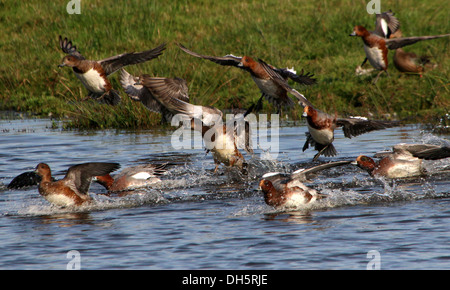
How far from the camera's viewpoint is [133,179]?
8.30 metres

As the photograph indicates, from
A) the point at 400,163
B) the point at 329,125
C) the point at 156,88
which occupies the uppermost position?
the point at 156,88

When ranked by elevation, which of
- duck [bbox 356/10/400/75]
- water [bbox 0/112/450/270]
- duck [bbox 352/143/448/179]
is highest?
duck [bbox 356/10/400/75]

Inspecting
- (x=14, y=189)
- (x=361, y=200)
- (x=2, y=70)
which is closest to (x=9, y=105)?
(x=2, y=70)

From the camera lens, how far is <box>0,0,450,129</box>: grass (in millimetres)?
12797

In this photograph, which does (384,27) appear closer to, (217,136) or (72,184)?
(217,136)

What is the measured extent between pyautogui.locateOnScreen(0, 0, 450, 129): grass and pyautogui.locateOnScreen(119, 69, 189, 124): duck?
2.52 metres

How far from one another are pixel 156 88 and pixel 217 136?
3.10 ft

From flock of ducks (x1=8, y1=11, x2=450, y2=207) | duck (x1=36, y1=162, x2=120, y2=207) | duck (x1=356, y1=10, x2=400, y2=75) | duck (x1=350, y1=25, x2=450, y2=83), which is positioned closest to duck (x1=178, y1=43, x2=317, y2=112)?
flock of ducks (x1=8, y1=11, x2=450, y2=207)

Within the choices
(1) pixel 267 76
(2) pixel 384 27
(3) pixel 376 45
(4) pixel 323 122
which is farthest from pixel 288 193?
(2) pixel 384 27

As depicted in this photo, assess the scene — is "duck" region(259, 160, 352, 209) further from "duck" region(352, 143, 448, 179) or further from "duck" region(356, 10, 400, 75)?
"duck" region(356, 10, 400, 75)

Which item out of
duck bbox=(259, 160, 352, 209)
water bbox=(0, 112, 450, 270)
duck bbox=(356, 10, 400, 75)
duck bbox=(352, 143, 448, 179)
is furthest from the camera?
duck bbox=(356, 10, 400, 75)

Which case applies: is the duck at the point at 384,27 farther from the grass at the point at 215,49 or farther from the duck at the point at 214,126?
the duck at the point at 214,126

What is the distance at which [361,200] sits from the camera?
732 cm
